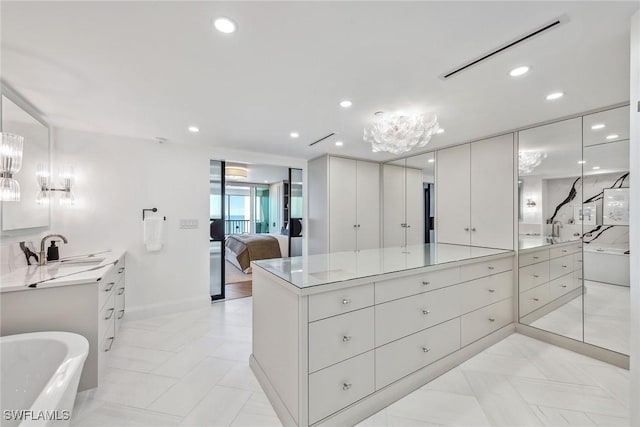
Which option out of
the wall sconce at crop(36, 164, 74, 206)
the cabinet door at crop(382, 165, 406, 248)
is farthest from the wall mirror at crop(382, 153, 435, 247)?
the wall sconce at crop(36, 164, 74, 206)

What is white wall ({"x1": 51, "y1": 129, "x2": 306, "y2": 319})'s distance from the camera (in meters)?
3.09

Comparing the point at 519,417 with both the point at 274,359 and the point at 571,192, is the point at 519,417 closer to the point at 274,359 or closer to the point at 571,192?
the point at 274,359

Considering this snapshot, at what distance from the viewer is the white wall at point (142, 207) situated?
3090 millimetres

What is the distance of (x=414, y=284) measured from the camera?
199 cm

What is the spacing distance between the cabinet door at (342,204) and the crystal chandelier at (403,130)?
5.60 ft

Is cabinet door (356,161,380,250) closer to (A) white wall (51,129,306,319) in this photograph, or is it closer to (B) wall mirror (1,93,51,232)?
(A) white wall (51,129,306,319)

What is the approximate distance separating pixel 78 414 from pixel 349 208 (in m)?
3.69

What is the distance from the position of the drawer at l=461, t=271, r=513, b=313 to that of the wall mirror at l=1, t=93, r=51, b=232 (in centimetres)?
398

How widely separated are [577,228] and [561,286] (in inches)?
26.0

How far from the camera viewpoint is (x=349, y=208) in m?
4.36

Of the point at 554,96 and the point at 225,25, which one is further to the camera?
the point at 554,96

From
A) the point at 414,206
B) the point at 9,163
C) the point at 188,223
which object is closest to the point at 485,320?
the point at 414,206

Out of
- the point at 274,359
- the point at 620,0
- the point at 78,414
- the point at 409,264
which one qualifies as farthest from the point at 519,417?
the point at 78,414

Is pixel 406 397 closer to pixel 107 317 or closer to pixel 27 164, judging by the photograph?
pixel 107 317
